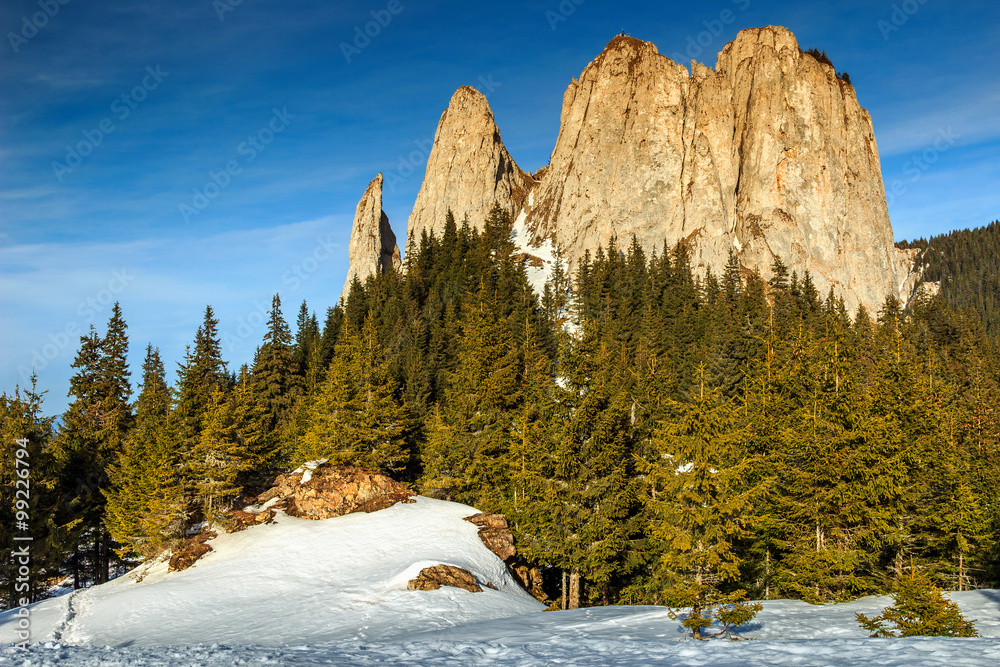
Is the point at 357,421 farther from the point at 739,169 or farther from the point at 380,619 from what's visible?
the point at 739,169

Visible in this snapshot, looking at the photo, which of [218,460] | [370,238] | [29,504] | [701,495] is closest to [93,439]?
[29,504]

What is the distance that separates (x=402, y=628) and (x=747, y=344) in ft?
162

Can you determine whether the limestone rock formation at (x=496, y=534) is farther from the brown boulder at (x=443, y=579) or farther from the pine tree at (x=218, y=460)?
the pine tree at (x=218, y=460)

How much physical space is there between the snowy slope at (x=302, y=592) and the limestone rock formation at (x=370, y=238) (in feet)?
401

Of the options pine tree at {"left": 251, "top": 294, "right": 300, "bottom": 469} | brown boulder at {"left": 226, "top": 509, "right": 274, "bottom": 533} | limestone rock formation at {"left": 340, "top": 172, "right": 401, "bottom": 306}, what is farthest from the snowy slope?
limestone rock formation at {"left": 340, "top": 172, "right": 401, "bottom": 306}

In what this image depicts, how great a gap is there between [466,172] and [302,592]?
133m

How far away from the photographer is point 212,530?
91.7 feet

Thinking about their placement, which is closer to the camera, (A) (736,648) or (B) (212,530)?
(A) (736,648)

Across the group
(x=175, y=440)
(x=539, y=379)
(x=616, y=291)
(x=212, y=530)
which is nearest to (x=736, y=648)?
(x=539, y=379)

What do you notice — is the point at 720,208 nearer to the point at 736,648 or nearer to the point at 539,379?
the point at 539,379

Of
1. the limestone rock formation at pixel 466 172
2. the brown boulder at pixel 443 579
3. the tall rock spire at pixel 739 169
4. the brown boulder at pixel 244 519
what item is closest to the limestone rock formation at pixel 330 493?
the brown boulder at pixel 244 519

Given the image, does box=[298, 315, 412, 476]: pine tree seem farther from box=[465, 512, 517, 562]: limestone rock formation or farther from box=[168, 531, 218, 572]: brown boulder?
box=[465, 512, 517, 562]: limestone rock formation

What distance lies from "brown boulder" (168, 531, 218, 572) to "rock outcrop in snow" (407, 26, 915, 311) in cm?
9708

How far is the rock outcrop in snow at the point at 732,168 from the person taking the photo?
10975 centimetres
